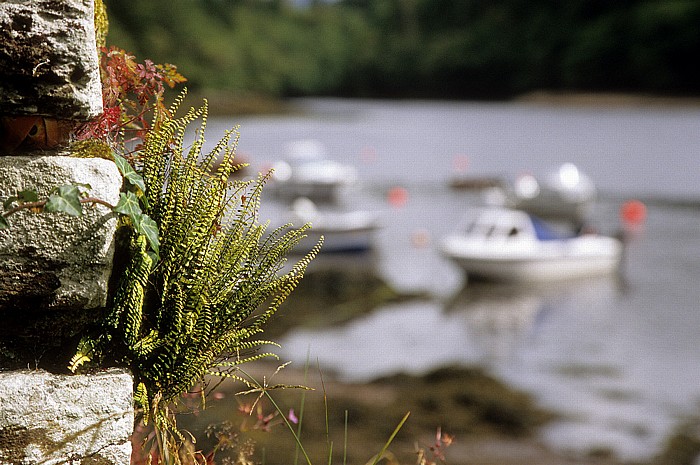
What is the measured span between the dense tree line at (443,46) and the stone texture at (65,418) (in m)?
67.1

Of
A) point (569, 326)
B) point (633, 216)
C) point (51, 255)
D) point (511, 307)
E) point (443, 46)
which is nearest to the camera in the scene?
point (51, 255)

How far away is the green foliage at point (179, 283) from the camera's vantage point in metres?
1.97

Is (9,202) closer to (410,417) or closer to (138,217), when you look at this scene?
(138,217)

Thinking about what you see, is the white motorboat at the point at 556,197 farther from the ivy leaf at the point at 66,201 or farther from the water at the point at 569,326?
the ivy leaf at the point at 66,201

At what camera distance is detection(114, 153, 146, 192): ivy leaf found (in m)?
1.98

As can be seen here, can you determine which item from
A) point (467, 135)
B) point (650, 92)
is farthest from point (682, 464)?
point (650, 92)

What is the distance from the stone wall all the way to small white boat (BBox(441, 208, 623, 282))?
60.8 feet

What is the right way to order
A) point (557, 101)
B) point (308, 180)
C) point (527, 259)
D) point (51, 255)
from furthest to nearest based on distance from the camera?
point (557, 101) < point (308, 180) < point (527, 259) < point (51, 255)

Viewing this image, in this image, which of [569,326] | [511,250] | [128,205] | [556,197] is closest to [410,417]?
[569,326]

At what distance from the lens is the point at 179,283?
2064mm

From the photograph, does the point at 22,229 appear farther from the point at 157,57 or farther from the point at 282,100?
the point at 282,100

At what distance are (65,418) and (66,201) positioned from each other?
21.2 inches

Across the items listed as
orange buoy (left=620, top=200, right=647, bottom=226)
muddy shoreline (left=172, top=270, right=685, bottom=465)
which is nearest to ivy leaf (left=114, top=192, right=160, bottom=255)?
muddy shoreline (left=172, top=270, right=685, bottom=465)

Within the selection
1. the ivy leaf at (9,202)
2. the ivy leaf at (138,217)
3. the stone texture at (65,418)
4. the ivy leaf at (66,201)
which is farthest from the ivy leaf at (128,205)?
the stone texture at (65,418)
